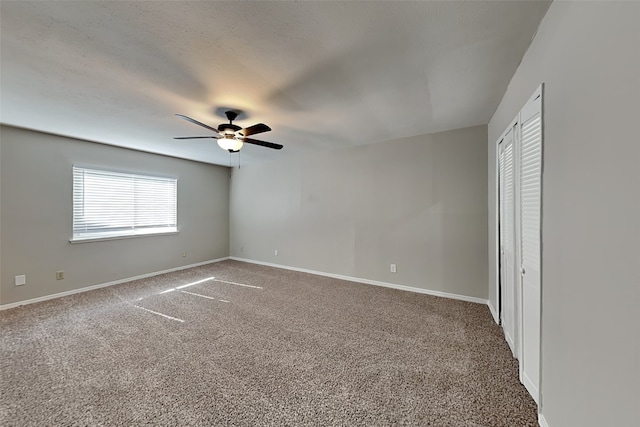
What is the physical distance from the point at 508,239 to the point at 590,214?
4.71 feet

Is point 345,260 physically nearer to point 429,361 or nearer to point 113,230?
point 429,361

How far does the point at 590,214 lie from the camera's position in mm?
988

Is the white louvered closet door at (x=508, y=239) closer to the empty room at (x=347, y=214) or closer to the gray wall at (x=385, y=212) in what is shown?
the empty room at (x=347, y=214)

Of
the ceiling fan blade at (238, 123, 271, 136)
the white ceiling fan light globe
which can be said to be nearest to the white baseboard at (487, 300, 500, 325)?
the ceiling fan blade at (238, 123, 271, 136)

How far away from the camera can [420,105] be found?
2.58 meters

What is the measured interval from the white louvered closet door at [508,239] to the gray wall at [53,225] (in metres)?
5.48

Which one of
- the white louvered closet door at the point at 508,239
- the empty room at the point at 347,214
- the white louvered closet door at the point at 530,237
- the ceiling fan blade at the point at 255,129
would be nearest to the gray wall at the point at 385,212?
the empty room at the point at 347,214

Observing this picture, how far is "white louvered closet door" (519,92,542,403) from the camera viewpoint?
59.9 inches

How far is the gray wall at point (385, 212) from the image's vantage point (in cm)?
333

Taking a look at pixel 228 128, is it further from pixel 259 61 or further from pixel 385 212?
pixel 385 212

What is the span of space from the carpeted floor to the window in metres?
1.18

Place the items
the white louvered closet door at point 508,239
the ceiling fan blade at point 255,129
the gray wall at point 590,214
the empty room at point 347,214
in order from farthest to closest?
the ceiling fan blade at point 255,129 < the white louvered closet door at point 508,239 < the empty room at point 347,214 < the gray wall at point 590,214

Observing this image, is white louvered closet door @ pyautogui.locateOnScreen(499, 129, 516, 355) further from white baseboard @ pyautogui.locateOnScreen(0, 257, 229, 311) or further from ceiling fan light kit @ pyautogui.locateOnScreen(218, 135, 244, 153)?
white baseboard @ pyautogui.locateOnScreen(0, 257, 229, 311)

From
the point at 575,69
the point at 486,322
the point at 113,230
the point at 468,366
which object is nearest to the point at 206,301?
the point at 113,230
